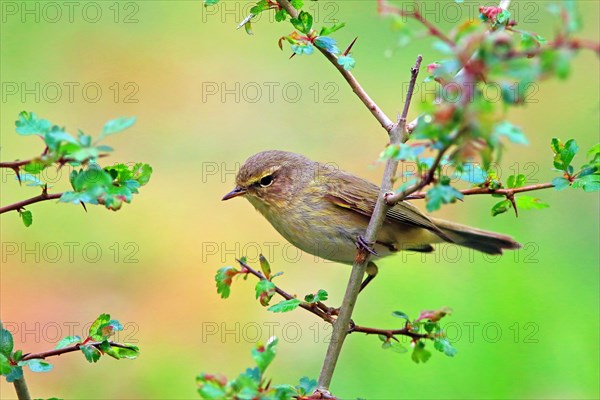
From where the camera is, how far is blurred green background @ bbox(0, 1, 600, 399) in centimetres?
556

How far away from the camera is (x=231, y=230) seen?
23.6ft

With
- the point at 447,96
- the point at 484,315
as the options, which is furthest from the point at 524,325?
the point at 447,96

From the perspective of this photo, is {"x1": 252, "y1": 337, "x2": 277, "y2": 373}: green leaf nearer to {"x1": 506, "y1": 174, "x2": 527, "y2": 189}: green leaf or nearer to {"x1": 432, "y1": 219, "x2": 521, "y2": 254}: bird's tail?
{"x1": 506, "y1": 174, "x2": 527, "y2": 189}: green leaf

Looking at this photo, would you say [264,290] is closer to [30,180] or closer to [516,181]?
[30,180]

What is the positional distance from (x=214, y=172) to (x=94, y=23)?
3.48 meters

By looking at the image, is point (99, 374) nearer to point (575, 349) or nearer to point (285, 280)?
point (285, 280)

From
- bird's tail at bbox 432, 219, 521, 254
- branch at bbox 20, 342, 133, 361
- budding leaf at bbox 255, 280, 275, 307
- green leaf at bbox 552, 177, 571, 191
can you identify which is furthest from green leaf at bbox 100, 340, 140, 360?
bird's tail at bbox 432, 219, 521, 254

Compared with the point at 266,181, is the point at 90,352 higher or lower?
lower

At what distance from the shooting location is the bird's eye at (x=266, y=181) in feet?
13.6

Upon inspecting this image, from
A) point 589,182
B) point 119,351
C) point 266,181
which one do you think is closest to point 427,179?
point 589,182

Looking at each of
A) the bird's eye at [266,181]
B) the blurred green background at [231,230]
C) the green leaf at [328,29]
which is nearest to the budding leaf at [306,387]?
the green leaf at [328,29]

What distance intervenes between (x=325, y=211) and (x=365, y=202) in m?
0.21

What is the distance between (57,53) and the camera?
945 cm

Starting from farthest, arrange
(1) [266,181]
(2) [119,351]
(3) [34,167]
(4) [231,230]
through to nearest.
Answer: (4) [231,230], (1) [266,181], (2) [119,351], (3) [34,167]
